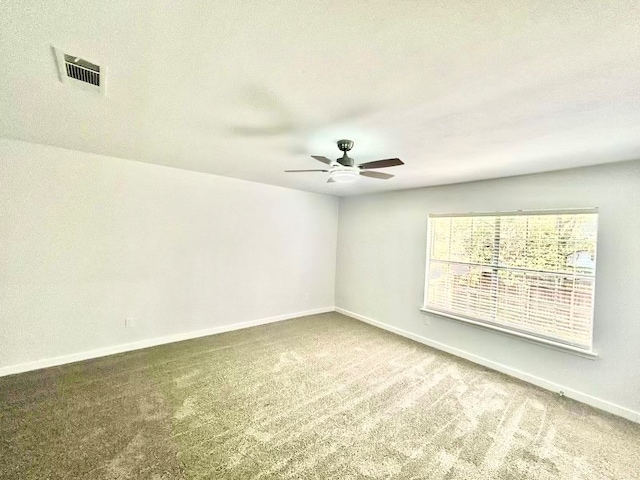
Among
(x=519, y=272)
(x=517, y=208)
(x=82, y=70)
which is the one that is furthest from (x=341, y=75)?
(x=519, y=272)

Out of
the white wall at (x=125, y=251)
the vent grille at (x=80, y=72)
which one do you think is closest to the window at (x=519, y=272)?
the white wall at (x=125, y=251)

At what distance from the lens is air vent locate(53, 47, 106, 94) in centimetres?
139

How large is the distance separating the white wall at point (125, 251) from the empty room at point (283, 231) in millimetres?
25

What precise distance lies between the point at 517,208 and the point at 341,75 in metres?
3.00

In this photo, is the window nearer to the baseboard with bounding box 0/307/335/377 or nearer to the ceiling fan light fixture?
the ceiling fan light fixture

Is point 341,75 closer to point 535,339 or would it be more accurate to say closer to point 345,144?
point 345,144

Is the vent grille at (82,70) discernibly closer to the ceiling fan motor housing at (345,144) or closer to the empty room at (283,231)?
the empty room at (283,231)

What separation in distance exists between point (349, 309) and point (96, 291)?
4095 mm

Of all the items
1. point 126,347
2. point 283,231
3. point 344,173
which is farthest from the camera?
point 283,231

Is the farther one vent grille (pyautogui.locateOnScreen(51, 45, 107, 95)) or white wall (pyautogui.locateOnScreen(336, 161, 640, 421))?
white wall (pyautogui.locateOnScreen(336, 161, 640, 421))

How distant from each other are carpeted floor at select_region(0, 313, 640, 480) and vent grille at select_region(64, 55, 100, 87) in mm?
2461

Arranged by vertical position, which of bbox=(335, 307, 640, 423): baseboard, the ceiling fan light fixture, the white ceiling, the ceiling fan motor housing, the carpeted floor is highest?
the white ceiling

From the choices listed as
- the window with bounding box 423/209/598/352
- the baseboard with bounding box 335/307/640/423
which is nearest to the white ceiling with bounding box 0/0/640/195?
the window with bounding box 423/209/598/352

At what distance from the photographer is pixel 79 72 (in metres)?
1.51
